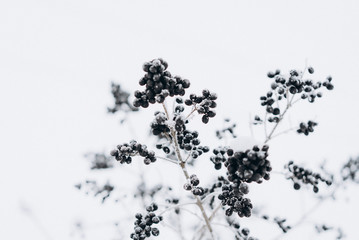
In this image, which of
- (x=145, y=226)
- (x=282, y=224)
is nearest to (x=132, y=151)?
(x=145, y=226)

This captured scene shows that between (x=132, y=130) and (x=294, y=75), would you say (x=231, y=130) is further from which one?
(x=132, y=130)

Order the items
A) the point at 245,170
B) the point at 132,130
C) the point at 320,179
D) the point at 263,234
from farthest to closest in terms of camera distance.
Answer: the point at 263,234 < the point at 132,130 < the point at 320,179 < the point at 245,170

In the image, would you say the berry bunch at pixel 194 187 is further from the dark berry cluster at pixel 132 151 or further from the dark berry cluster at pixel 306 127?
the dark berry cluster at pixel 306 127

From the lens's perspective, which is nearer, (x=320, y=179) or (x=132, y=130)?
(x=320, y=179)

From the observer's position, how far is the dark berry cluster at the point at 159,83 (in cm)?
212

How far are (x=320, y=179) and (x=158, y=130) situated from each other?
1.87 m

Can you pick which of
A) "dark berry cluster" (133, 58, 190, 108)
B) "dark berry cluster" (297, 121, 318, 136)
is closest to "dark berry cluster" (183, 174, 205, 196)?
"dark berry cluster" (133, 58, 190, 108)

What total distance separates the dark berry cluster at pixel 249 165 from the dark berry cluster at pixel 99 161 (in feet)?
10.5

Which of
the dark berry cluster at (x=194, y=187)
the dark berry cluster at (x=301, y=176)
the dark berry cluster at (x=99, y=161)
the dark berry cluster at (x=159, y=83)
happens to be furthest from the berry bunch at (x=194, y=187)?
the dark berry cluster at (x=99, y=161)

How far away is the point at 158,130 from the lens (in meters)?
2.43

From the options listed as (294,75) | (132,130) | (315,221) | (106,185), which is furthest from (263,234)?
(294,75)

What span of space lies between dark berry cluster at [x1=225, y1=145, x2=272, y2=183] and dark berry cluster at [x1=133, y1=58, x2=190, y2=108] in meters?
0.69

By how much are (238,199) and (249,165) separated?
0.39m

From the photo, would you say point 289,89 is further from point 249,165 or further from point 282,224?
point 282,224
